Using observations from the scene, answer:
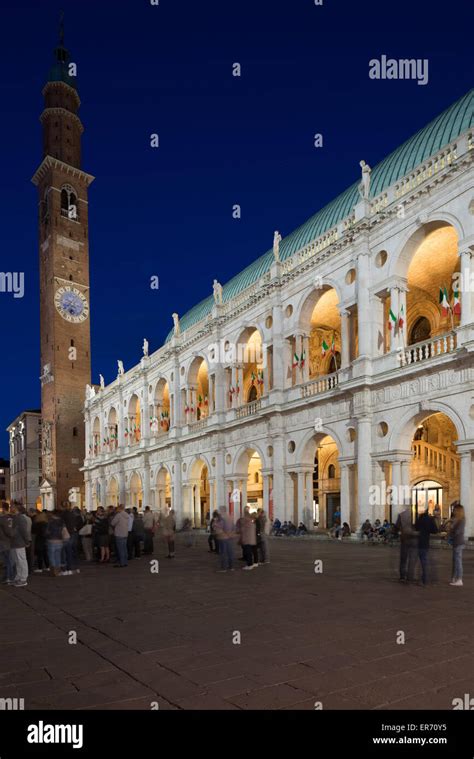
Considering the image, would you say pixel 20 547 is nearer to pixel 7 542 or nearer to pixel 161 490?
pixel 7 542

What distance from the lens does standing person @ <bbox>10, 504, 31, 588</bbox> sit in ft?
41.1

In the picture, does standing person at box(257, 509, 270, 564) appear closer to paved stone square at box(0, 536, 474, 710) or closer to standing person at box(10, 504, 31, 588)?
paved stone square at box(0, 536, 474, 710)

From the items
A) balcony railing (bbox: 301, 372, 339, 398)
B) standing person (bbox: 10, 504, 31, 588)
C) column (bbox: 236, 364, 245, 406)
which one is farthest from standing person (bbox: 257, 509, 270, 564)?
column (bbox: 236, 364, 245, 406)

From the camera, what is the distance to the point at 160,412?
46.7 metres

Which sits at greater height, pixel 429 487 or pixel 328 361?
pixel 328 361

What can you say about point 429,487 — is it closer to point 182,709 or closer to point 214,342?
point 214,342

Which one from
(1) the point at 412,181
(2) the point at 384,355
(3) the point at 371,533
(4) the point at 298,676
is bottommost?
(3) the point at 371,533

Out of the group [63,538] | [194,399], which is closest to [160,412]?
[194,399]

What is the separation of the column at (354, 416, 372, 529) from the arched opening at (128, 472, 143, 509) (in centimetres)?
2979

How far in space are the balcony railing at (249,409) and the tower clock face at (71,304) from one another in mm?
36563
